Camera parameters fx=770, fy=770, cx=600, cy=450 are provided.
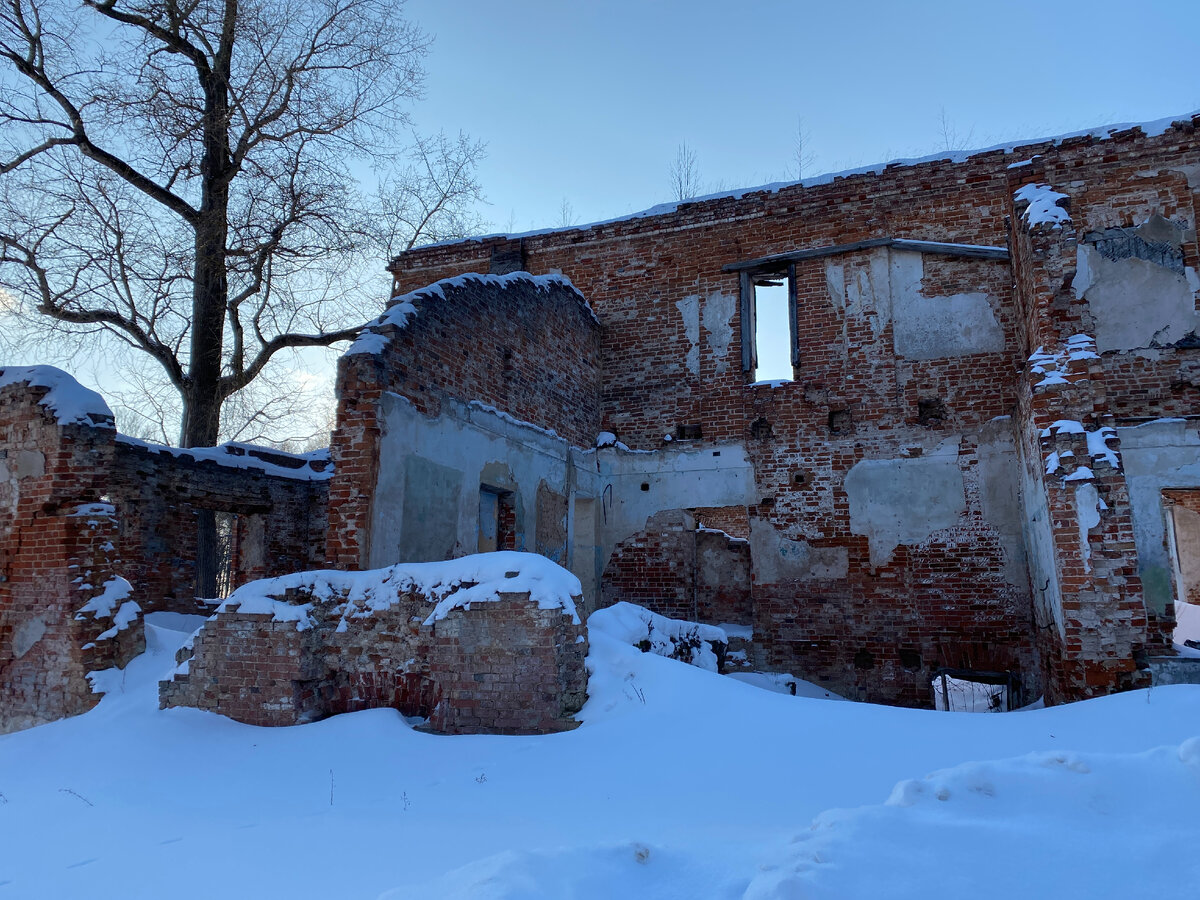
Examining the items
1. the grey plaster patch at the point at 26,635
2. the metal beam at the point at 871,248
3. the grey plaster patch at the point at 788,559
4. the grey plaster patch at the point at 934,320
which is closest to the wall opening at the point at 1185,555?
the grey plaster patch at the point at 934,320

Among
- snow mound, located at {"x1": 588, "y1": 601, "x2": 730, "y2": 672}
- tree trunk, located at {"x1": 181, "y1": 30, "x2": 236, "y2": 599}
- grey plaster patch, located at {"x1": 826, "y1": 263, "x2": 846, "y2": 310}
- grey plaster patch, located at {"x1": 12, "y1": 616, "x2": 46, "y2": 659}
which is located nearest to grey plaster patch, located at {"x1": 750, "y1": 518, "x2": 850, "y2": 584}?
snow mound, located at {"x1": 588, "y1": 601, "x2": 730, "y2": 672}

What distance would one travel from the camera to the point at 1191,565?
556 inches

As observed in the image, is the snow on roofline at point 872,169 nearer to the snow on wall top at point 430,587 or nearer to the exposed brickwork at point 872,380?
the exposed brickwork at point 872,380

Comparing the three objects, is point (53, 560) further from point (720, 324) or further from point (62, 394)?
point (720, 324)

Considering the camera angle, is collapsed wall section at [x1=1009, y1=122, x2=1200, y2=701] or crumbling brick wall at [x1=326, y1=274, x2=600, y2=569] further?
crumbling brick wall at [x1=326, y1=274, x2=600, y2=569]

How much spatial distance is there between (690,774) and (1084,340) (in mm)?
5954

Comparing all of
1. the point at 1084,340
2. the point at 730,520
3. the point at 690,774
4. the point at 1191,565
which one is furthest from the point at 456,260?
the point at 1191,565

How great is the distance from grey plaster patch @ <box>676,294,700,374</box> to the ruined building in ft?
0.11

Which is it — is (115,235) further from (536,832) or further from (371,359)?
(536,832)

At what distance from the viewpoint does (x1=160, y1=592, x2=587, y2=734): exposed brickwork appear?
525cm

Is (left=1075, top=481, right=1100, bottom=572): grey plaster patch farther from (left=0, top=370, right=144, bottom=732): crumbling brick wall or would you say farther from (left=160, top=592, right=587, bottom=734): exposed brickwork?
(left=0, top=370, right=144, bottom=732): crumbling brick wall

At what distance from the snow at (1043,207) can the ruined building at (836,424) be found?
0.21 ft

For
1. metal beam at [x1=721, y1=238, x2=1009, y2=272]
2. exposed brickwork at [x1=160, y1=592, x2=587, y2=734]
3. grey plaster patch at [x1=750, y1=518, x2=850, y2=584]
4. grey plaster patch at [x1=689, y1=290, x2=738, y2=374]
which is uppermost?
metal beam at [x1=721, y1=238, x2=1009, y2=272]

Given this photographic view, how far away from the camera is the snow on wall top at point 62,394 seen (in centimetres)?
710
